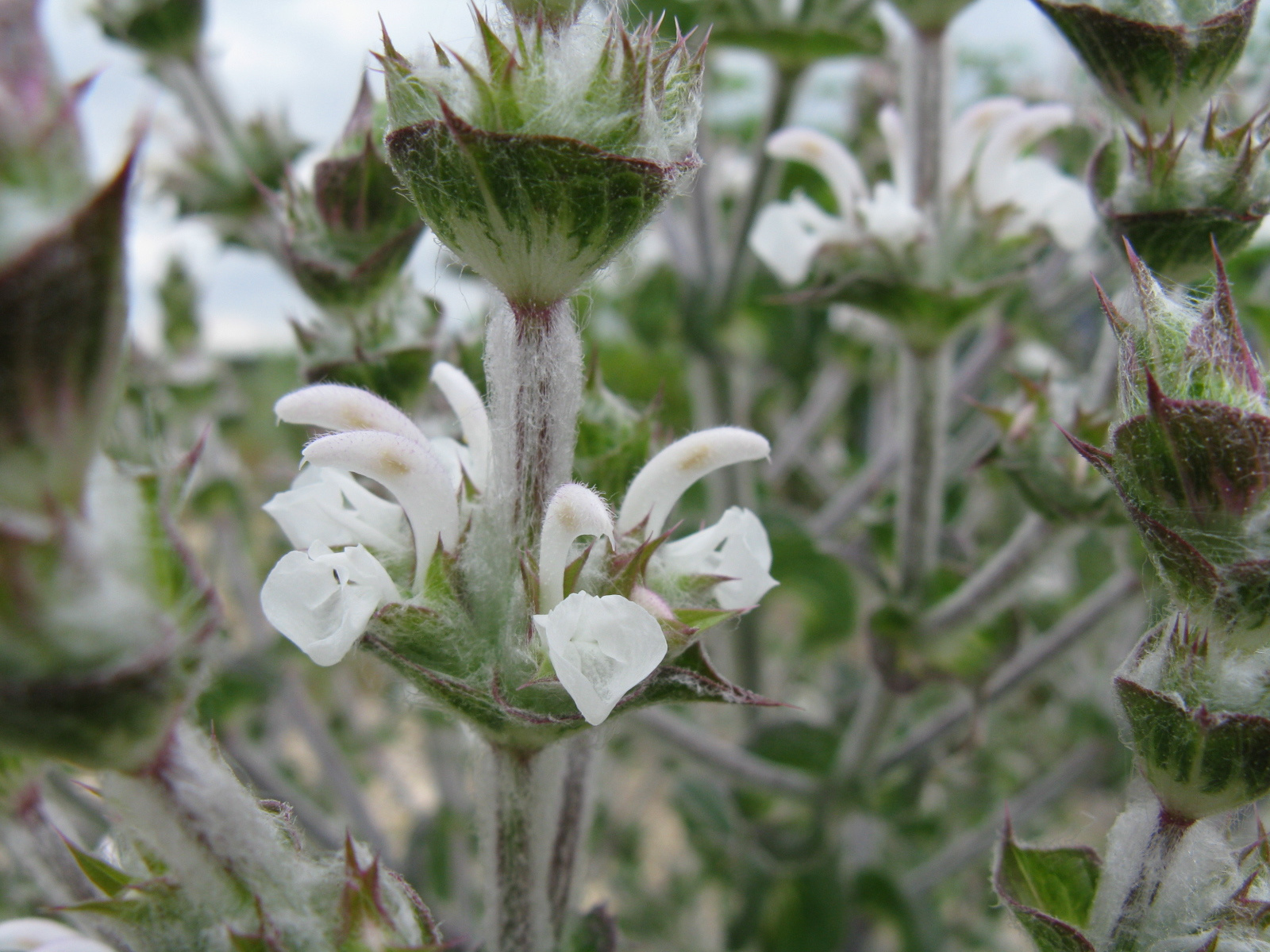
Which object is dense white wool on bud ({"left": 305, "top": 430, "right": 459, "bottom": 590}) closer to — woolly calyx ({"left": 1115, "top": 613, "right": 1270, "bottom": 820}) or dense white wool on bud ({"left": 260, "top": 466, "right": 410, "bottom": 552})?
dense white wool on bud ({"left": 260, "top": 466, "right": 410, "bottom": 552})

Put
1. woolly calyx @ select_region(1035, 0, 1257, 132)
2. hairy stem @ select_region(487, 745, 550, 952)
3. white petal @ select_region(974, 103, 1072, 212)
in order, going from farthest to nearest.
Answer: white petal @ select_region(974, 103, 1072, 212) < woolly calyx @ select_region(1035, 0, 1257, 132) < hairy stem @ select_region(487, 745, 550, 952)

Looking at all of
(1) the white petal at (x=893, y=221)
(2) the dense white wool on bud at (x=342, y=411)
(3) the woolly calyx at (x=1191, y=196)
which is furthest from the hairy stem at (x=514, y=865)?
(1) the white petal at (x=893, y=221)

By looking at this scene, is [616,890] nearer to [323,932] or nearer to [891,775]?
[891,775]

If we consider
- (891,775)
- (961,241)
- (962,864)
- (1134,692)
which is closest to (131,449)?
(1134,692)

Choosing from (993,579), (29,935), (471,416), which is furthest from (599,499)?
(993,579)

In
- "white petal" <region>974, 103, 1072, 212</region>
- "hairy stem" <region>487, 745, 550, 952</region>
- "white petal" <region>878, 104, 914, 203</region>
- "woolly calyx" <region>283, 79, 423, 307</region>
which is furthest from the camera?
"white petal" <region>878, 104, 914, 203</region>

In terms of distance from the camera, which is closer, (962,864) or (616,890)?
(962,864)

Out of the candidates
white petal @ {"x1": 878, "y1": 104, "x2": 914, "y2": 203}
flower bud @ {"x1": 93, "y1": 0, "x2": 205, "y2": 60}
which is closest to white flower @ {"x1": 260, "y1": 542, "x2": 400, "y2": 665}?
white petal @ {"x1": 878, "y1": 104, "x2": 914, "y2": 203}

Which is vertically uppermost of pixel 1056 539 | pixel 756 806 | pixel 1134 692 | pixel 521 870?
pixel 1134 692
